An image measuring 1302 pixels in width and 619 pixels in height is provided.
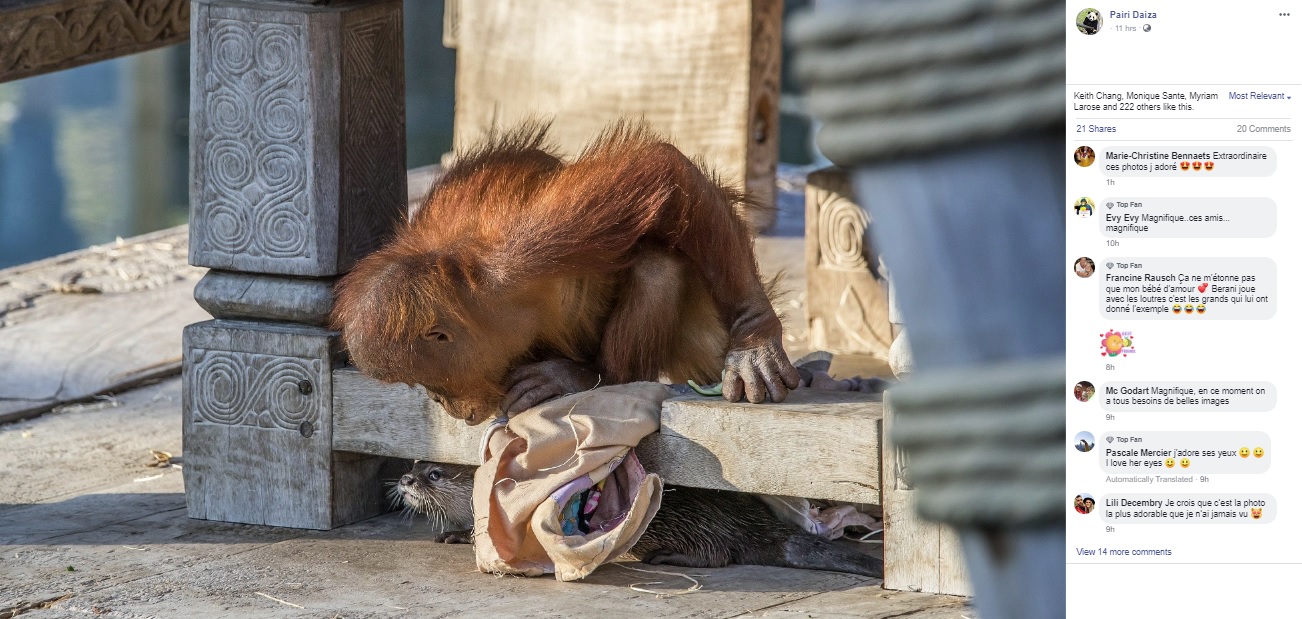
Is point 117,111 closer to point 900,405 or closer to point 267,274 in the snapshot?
point 267,274

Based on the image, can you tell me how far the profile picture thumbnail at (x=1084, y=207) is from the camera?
1.26 m

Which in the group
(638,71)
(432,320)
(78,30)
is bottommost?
(432,320)

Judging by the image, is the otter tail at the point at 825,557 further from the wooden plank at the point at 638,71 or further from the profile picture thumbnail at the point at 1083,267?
the wooden plank at the point at 638,71

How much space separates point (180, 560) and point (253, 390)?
0.44 metres

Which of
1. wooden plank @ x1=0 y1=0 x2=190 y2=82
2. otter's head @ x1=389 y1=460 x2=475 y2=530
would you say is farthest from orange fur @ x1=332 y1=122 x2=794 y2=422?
wooden plank @ x1=0 y1=0 x2=190 y2=82

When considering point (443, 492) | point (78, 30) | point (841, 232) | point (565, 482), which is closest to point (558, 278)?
point (565, 482)

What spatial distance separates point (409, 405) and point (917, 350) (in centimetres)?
265

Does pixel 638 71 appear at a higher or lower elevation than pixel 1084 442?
higher

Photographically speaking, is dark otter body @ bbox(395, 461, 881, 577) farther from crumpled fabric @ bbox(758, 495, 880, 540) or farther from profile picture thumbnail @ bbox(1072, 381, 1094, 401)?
profile picture thumbnail @ bbox(1072, 381, 1094, 401)

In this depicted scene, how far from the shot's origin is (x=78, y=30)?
4.14 m

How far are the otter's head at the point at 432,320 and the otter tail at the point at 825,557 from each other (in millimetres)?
724

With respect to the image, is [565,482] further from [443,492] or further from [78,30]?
[78,30]

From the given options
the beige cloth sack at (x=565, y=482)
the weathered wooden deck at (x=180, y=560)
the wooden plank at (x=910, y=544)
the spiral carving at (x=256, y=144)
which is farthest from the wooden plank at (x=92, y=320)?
the wooden plank at (x=910, y=544)

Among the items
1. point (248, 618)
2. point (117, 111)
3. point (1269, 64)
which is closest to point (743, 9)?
point (248, 618)
